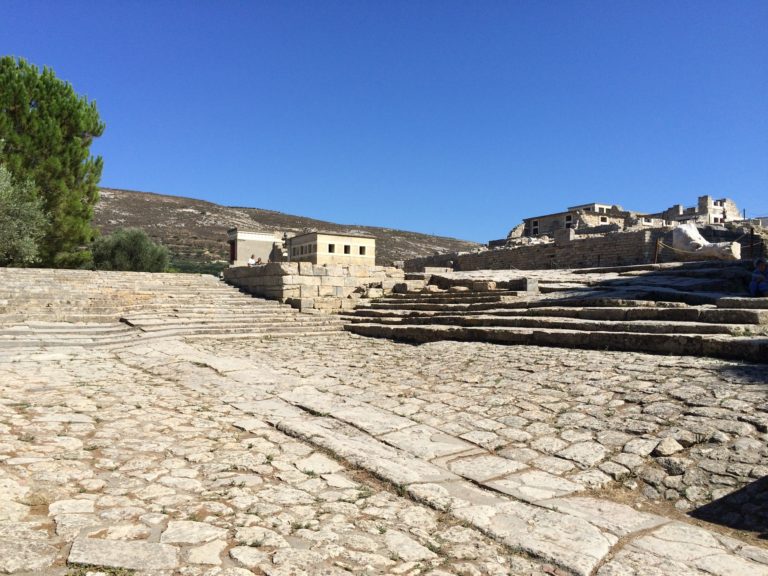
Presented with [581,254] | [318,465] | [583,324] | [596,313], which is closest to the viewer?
[318,465]

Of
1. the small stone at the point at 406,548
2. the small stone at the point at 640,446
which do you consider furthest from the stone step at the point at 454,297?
the small stone at the point at 406,548

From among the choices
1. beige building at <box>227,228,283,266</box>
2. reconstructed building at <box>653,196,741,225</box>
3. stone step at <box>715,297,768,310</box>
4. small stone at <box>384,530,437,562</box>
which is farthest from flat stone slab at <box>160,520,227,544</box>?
reconstructed building at <box>653,196,741,225</box>

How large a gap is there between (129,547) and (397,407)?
3.11m

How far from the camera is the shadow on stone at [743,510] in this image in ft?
9.76

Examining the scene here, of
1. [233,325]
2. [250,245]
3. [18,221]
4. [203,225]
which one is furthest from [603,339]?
[203,225]

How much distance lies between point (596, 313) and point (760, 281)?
2.26m

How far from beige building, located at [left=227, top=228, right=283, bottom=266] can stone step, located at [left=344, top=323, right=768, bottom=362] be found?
60.5 feet

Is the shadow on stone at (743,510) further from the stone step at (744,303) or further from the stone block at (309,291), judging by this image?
the stone block at (309,291)

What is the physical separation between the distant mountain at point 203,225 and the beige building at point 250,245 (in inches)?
302

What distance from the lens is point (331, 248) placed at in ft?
84.2

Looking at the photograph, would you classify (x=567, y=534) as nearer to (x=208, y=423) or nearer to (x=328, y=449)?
(x=328, y=449)

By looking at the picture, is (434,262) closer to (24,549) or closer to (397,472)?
(397,472)

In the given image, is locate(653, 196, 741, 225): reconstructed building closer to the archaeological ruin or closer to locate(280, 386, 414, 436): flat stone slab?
the archaeological ruin

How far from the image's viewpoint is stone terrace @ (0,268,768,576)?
8.03 feet
